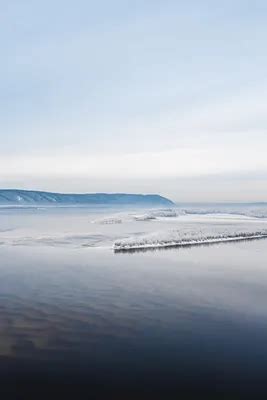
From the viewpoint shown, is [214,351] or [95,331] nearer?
[214,351]

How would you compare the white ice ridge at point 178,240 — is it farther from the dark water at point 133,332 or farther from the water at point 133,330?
the dark water at point 133,332

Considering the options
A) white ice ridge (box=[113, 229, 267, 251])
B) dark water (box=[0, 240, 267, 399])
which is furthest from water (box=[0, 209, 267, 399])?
white ice ridge (box=[113, 229, 267, 251])

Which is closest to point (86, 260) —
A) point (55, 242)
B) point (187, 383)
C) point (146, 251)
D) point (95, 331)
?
point (146, 251)

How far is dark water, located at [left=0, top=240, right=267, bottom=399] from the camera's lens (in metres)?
6.96

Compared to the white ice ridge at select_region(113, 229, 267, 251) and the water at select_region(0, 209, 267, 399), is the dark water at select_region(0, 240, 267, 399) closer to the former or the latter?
the water at select_region(0, 209, 267, 399)

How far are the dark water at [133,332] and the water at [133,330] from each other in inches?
0.9

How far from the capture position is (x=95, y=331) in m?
9.52

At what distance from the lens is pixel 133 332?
9453 millimetres

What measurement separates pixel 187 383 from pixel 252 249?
18005mm

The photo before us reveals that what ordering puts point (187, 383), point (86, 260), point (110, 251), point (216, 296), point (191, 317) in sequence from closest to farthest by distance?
1. point (187, 383)
2. point (191, 317)
3. point (216, 296)
4. point (86, 260)
5. point (110, 251)

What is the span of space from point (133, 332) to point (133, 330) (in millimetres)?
148

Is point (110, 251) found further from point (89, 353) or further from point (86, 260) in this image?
point (89, 353)

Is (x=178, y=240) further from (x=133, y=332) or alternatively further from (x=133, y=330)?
(x=133, y=332)

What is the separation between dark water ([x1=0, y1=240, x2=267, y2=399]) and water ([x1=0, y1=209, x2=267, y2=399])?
2cm
